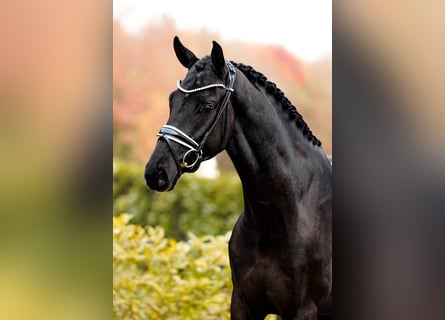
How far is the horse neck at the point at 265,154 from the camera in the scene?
2.15 meters

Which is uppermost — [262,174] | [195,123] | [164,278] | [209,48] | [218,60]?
[209,48]

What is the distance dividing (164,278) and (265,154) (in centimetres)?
170

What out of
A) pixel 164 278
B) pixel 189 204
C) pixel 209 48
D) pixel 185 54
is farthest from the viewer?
pixel 189 204

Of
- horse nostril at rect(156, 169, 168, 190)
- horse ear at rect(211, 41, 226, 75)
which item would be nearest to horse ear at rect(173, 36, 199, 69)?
horse ear at rect(211, 41, 226, 75)

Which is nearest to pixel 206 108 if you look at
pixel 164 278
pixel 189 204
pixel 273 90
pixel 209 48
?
pixel 273 90

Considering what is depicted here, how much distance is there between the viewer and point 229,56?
3.51 meters

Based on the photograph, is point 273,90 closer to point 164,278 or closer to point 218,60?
point 218,60

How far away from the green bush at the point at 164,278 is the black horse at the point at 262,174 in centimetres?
128

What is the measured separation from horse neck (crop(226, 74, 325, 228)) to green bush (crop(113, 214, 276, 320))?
142 cm

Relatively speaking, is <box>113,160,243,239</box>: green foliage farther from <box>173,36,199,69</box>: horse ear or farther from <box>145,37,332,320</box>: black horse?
<box>173,36,199,69</box>: horse ear

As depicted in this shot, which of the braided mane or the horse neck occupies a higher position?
the braided mane

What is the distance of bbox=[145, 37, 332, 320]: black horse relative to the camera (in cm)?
203

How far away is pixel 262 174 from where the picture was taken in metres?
2.21
